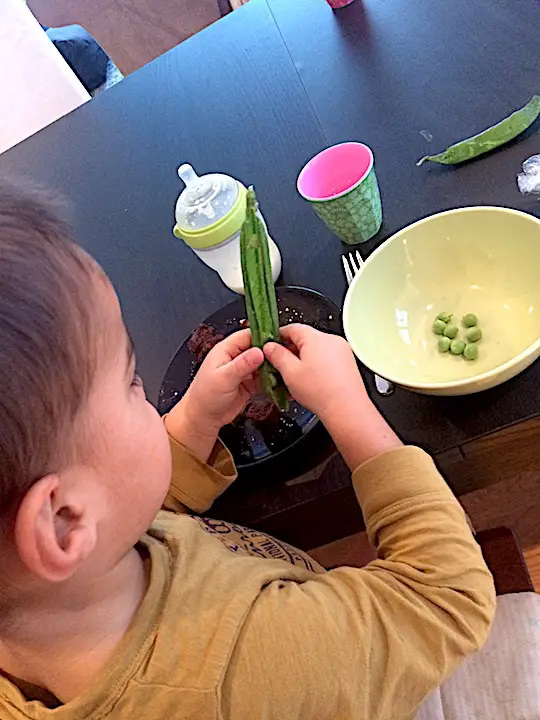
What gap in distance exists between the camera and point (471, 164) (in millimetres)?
958

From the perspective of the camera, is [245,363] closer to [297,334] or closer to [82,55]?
[297,334]

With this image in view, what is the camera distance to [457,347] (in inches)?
32.7

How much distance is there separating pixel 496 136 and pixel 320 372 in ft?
1.42

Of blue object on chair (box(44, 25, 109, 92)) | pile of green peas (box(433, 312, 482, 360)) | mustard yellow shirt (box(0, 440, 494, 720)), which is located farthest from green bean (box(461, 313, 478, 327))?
blue object on chair (box(44, 25, 109, 92))

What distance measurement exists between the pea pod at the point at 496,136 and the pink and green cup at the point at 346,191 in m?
0.12

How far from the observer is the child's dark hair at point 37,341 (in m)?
0.45

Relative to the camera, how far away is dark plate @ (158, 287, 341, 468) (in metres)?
0.79

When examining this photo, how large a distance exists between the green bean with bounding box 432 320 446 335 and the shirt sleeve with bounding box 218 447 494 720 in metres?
0.21

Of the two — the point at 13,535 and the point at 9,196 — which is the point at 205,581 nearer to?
the point at 13,535

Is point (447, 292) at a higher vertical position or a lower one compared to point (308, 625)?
lower

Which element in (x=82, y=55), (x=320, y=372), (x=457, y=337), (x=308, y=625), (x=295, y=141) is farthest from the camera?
(x=82, y=55)

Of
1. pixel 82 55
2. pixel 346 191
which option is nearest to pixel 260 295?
pixel 346 191

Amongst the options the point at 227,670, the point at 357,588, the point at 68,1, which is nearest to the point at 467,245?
the point at 357,588

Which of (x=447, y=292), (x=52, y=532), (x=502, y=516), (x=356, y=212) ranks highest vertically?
(x=52, y=532)
